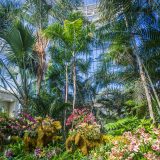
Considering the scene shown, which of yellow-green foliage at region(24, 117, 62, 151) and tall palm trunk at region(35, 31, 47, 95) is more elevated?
tall palm trunk at region(35, 31, 47, 95)

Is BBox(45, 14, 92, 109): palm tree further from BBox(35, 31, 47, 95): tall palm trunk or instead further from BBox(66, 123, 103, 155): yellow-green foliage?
BBox(66, 123, 103, 155): yellow-green foliage

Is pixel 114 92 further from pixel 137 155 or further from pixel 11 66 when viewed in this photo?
pixel 137 155

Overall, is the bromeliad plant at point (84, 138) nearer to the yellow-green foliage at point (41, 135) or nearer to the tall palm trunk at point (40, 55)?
the yellow-green foliage at point (41, 135)

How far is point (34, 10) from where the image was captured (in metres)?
12.7

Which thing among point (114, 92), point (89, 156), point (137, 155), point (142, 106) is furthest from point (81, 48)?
point (137, 155)

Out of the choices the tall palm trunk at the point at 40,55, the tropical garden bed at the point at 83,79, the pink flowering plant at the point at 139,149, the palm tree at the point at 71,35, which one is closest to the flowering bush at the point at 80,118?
the tropical garden bed at the point at 83,79

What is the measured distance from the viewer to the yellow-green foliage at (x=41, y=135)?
620 centimetres

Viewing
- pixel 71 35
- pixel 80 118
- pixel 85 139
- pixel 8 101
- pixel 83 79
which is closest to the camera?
pixel 85 139

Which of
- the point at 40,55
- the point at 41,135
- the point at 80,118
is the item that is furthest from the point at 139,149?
the point at 40,55

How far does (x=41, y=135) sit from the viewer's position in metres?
6.20

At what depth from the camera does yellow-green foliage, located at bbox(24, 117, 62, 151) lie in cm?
620

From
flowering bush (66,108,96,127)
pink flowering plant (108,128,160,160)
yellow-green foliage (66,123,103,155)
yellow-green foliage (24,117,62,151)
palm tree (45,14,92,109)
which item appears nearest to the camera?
pink flowering plant (108,128,160,160)

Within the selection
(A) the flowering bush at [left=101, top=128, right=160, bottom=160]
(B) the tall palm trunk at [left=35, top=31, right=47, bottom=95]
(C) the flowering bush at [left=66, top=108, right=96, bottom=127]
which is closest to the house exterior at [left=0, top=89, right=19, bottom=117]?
(B) the tall palm trunk at [left=35, top=31, right=47, bottom=95]

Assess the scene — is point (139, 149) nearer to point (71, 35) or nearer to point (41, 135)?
point (41, 135)
